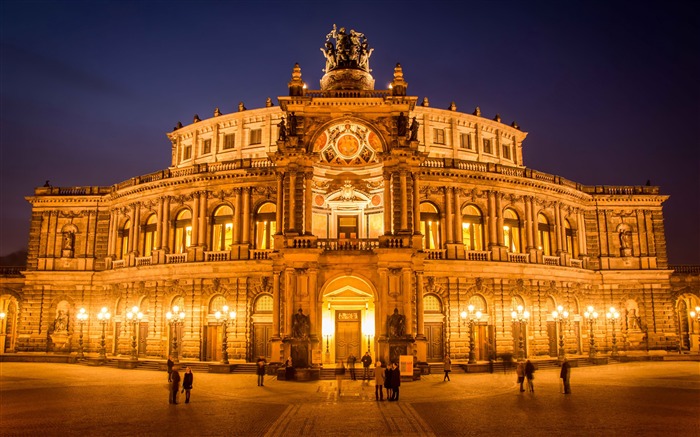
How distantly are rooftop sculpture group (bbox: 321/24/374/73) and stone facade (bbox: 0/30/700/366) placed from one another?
0.87 meters

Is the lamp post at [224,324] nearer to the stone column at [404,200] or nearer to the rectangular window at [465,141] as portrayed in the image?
the stone column at [404,200]

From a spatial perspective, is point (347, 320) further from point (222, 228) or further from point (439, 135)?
point (439, 135)

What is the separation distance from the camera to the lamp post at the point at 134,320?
147ft

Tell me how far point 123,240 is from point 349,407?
1442 inches

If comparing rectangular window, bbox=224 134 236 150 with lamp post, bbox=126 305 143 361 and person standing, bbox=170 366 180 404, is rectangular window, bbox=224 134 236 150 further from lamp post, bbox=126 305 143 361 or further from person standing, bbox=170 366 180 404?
person standing, bbox=170 366 180 404

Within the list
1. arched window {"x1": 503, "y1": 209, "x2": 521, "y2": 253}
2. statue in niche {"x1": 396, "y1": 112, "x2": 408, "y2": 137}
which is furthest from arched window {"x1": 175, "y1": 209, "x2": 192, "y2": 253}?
arched window {"x1": 503, "y1": 209, "x2": 521, "y2": 253}

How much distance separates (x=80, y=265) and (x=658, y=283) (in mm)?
52806

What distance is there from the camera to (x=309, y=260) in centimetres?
3675

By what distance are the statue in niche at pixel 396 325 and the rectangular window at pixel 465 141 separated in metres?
25.9

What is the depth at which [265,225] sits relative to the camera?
154 ft

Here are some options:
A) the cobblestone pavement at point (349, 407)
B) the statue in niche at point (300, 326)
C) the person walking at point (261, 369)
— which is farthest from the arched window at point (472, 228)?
the person walking at point (261, 369)

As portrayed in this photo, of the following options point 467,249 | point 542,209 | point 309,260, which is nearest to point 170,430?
point 309,260

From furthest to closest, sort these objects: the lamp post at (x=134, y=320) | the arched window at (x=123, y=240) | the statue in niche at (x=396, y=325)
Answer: the arched window at (x=123, y=240) < the lamp post at (x=134, y=320) < the statue in niche at (x=396, y=325)

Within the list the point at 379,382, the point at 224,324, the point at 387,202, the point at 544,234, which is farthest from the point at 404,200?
the point at 544,234
